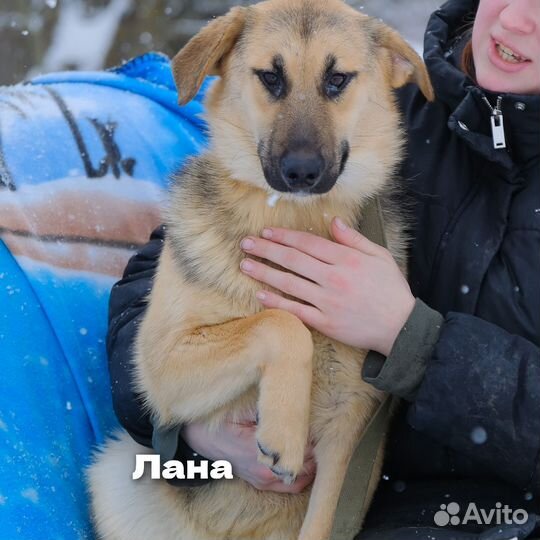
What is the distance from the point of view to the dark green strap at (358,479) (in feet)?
6.84

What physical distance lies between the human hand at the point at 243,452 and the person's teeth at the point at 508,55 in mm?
1218

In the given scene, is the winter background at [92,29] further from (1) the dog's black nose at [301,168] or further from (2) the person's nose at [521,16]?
(1) the dog's black nose at [301,168]

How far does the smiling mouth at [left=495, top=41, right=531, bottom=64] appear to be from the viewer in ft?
7.49

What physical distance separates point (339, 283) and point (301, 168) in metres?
0.33

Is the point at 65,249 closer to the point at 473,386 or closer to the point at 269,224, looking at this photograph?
the point at 269,224

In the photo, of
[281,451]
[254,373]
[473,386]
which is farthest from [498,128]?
[281,451]

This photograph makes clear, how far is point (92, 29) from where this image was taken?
28.7ft

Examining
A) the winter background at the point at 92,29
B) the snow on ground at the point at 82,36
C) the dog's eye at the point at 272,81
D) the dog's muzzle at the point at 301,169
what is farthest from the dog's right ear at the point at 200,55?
the snow on ground at the point at 82,36

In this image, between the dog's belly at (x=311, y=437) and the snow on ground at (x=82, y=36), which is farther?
the snow on ground at (x=82, y=36)

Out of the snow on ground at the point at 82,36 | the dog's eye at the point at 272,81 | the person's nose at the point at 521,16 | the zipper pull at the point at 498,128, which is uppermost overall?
the person's nose at the point at 521,16

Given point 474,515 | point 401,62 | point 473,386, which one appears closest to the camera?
point 473,386

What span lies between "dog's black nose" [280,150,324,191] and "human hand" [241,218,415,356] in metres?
0.20

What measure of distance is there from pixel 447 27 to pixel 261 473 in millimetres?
1525

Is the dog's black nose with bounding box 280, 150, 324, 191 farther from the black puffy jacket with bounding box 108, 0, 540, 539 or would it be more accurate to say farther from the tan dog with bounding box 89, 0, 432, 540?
the black puffy jacket with bounding box 108, 0, 540, 539
